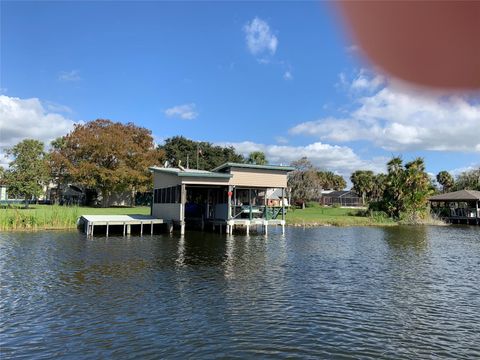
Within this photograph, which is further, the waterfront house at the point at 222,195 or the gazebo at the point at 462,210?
the gazebo at the point at 462,210

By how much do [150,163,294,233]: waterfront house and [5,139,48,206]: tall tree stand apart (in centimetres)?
2351

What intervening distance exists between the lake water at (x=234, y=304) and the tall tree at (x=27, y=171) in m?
33.7

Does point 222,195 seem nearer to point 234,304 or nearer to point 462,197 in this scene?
point 234,304

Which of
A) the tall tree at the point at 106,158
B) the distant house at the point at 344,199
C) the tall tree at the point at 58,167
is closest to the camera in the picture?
the tall tree at the point at 106,158

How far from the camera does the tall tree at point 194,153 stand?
7281cm

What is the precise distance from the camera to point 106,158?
2192 inches

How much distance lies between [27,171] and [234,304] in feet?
159

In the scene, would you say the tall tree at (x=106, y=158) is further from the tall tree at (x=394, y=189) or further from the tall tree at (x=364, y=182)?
the tall tree at (x=364, y=182)

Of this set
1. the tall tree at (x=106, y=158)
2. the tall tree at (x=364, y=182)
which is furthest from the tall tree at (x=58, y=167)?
the tall tree at (x=364, y=182)

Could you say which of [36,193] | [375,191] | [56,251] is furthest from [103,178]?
[375,191]

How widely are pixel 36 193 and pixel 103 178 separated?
8.23m

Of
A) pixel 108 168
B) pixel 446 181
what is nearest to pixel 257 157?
pixel 108 168

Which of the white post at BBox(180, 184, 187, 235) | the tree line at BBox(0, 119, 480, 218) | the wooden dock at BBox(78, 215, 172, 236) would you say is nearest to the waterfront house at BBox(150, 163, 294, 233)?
the white post at BBox(180, 184, 187, 235)

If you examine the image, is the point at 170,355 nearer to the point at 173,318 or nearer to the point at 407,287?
the point at 173,318
